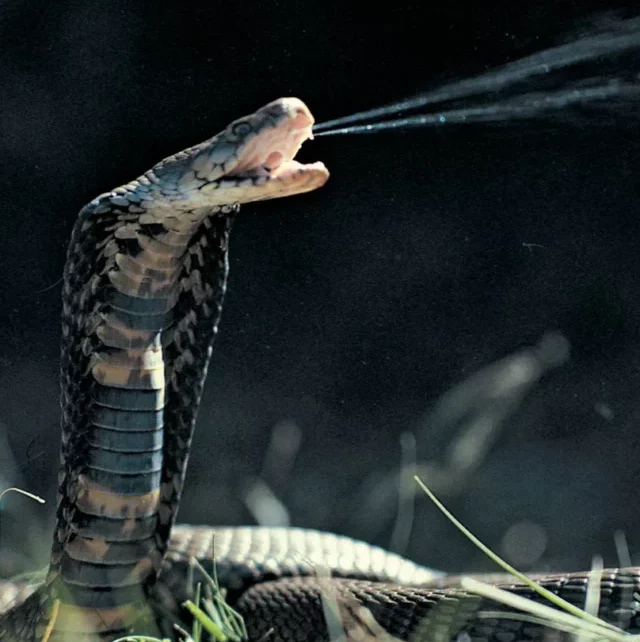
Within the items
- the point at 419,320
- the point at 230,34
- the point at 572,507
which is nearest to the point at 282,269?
the point at 419,320

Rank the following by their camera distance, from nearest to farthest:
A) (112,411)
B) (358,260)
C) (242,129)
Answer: (242,129), (112,411), (358,260)

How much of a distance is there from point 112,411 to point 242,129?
0.72 metres

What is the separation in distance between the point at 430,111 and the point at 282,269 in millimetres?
720

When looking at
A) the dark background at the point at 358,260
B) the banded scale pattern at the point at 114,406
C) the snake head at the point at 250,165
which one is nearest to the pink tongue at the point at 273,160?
the snake head at the point at 250,165

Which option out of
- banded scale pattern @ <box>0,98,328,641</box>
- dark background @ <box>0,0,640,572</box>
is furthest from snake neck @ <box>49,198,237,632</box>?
dark background @ <box>0,0,640,572</box>

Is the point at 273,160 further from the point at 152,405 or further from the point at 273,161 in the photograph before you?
the point at 152,405

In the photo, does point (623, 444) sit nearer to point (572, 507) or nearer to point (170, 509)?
point (572, 507)

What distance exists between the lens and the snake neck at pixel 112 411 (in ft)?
8.64

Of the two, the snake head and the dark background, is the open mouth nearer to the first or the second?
the snake head

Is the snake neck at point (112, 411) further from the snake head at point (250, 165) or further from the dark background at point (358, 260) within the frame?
the dark background at point (358, 260)

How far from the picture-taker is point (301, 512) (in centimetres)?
415

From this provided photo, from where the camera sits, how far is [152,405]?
268 centimetres

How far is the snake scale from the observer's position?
236cm

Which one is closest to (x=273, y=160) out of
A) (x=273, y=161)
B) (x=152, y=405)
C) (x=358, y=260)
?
(x=273, y=161)
